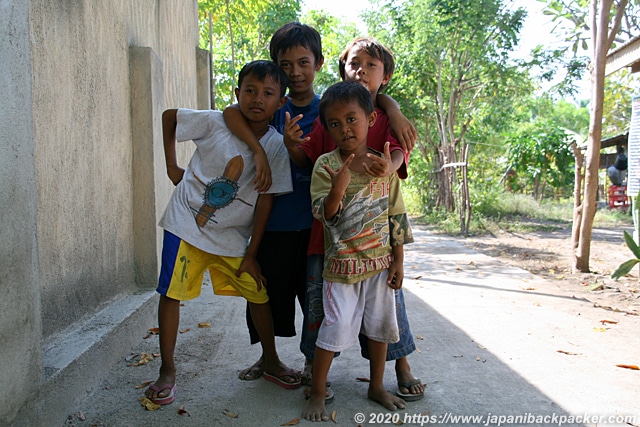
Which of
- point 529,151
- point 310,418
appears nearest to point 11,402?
point 310,418

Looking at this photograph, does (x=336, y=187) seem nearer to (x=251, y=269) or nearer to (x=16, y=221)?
(x=251, y=269)

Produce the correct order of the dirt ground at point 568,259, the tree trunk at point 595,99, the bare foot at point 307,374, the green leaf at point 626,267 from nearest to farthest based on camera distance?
the bare foot at point 307,374 < the green leaf at point 626,267 < the dirt ground at point 568,259 < the tree trunk at point 595,99

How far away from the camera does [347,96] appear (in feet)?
7.20

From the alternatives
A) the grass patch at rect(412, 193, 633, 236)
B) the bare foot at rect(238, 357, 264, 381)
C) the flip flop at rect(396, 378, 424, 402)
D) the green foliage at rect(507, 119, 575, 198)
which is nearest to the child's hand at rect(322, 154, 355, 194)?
the flip flop at rect(396, 378, 424, 402)

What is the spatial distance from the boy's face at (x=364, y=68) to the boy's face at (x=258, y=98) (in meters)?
0.36

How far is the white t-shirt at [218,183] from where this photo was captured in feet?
8.24

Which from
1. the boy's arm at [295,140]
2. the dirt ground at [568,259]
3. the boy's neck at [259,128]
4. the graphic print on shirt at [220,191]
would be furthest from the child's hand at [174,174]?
the dirt ground at [568,259]

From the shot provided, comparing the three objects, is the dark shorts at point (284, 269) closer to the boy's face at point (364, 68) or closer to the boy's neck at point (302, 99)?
the boy's neck at point (302, 99)

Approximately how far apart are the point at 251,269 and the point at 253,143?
600mm

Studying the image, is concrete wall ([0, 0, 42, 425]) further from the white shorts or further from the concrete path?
the white shorts

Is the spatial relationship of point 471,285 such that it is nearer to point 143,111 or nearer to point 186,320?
point 186,320

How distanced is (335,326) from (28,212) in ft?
4.17

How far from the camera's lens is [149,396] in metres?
2.44

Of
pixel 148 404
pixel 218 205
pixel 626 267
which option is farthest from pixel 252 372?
pixel 626 267
